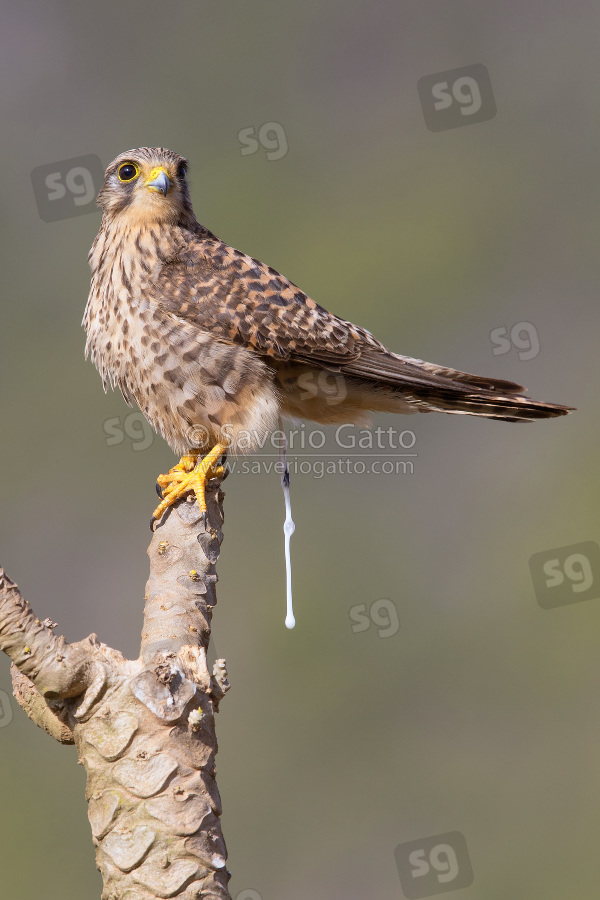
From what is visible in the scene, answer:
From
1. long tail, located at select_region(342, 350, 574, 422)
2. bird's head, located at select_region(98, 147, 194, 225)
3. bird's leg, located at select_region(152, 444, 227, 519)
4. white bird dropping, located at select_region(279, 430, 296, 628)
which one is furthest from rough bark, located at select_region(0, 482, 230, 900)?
bird's head, located at select_region(98, 147, 194, 225)

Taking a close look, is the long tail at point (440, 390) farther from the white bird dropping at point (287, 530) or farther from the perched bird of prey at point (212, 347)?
the white bird dropping at point (287, 530)

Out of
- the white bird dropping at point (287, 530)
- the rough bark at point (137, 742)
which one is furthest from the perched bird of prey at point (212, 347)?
the rough bark at point (137, 742)

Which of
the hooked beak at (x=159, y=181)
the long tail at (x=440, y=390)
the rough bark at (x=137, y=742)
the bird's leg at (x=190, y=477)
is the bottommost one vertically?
the rough bark at (x=137, y=742)

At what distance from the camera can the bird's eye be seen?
303 centimetres

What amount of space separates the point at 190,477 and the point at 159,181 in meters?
0.91

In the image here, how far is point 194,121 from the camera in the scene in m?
11.0

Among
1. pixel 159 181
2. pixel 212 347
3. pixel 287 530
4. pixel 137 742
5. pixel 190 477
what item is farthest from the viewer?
pixel 159 181

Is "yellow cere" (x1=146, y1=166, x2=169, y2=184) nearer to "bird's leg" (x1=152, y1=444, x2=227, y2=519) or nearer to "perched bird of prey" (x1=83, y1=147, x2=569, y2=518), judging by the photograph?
"perched bird of prey" (x1=83, y1=147, x2=569, y2=518)

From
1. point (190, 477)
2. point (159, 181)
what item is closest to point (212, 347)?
point (190, 477)

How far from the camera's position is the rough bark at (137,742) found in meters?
1.77

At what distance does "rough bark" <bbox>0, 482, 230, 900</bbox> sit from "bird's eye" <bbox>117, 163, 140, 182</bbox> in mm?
1636

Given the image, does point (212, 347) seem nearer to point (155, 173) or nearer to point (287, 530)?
point (155, 173)

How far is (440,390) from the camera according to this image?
113 inches

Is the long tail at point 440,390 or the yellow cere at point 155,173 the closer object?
the long tail at point 440,390
